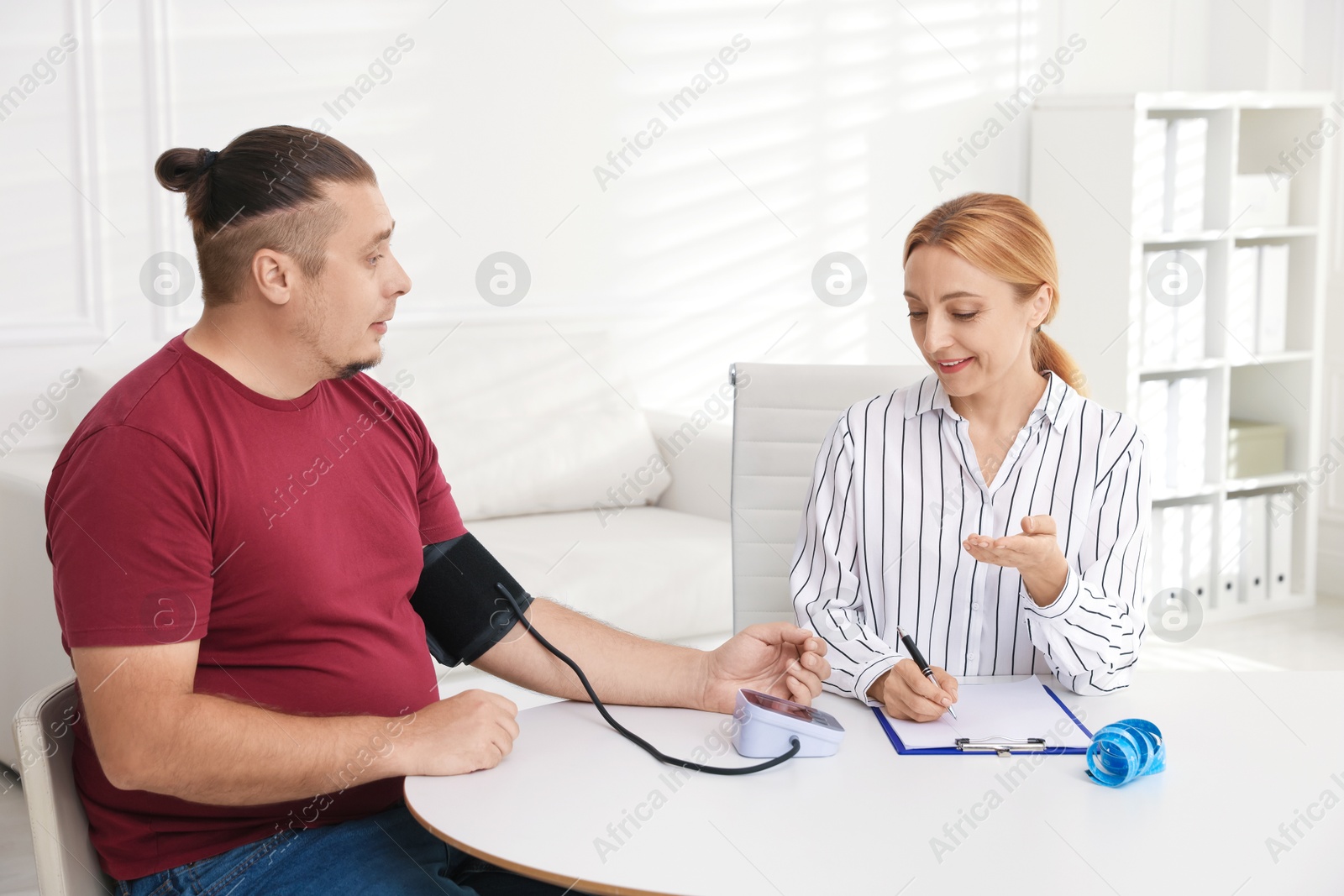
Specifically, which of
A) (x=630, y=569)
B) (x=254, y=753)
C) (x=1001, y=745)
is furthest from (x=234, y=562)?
(x=630, y=569)

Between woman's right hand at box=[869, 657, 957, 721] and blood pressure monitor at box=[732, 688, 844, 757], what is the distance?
0.40 ft

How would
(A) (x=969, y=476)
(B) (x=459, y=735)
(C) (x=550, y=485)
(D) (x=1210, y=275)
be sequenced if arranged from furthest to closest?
(D) (x=1210, y=275)
(C) (x=550, y=485)
(A) (x=969, y=476)
(B) (x=459, y=735)

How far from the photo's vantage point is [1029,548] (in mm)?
1310

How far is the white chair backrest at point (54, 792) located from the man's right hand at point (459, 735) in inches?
12.5

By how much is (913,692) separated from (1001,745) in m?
0.12

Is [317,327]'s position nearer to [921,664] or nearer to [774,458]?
[921,664]

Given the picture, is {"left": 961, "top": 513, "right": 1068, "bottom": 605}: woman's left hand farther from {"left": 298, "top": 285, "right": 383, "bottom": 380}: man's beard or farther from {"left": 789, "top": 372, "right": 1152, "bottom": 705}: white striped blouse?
{"left": 298, "top": 285, "right": 383, "bottom": 380}: man's beard

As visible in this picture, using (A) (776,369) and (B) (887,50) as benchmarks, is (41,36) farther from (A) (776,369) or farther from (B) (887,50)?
(B) (887,50)

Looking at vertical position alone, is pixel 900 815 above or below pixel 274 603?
below

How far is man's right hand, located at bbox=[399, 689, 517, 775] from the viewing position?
1151 millimetres

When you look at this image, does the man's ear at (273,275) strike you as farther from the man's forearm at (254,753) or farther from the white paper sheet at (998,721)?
the white paper sheet at (998,721)

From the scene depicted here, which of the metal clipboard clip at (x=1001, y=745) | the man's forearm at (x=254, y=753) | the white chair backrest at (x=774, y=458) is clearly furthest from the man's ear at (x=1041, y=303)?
the man's forearm at (x=254, y=753)

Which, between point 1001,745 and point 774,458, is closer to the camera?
point 1001,745

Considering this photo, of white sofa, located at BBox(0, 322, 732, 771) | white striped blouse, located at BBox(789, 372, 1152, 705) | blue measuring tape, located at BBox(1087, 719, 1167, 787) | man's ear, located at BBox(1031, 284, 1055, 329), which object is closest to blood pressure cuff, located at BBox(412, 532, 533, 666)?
white striped blouse, located at BBox(789, 372, 1152, 705)
